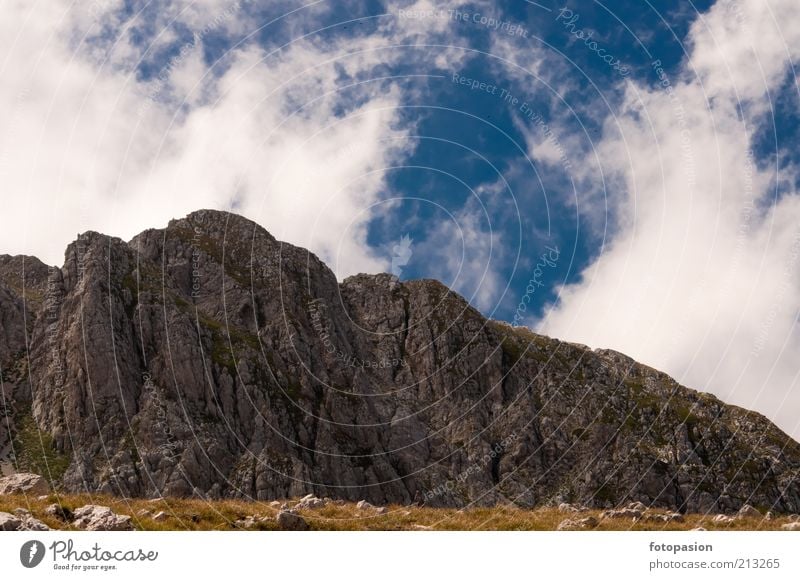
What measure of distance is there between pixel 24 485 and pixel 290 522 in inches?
532

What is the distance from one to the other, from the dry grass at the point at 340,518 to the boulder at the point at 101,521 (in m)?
0.51

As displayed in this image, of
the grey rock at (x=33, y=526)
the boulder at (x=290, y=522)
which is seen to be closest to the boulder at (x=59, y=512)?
the grey rock at (x=33, y=526)

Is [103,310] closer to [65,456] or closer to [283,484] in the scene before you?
[65,456]

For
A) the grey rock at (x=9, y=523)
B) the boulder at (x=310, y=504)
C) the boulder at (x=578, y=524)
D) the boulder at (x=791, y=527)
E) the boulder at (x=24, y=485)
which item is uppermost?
the boulder at (x=24, y=485)

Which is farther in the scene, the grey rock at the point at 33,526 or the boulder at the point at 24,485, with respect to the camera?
the boulder at the point at 24,485

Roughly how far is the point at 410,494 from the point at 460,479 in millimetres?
23780

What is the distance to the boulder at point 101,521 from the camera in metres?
21.5

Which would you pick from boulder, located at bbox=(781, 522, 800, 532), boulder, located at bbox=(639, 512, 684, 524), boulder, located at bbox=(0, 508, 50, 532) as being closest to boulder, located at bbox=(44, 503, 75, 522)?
boulder, located at bbox=(0, 508, 50, 532)

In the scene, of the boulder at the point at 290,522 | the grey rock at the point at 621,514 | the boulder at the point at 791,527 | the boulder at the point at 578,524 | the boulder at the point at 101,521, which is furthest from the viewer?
the grey rock at the point at 621,514

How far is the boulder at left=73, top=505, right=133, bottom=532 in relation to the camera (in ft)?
70.6

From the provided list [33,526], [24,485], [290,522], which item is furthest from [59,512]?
[290,522]

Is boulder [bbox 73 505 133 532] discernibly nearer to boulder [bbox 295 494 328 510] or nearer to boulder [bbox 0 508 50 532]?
boulder [bbox 0 508 50 532]

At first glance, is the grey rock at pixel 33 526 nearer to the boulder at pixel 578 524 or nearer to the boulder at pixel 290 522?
the boulder at pixel 290 522
